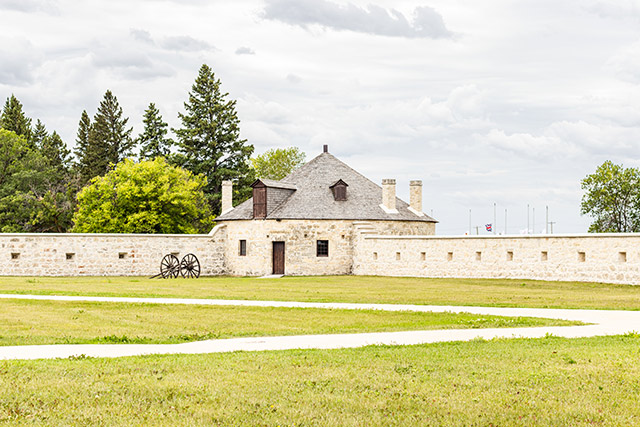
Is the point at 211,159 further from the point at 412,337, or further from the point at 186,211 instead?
the point at 412,337

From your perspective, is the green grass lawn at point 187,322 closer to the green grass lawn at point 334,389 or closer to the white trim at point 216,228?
the green grass lawn at point 334,389

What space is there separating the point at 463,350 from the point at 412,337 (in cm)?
182

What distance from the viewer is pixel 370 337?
12.6 metres

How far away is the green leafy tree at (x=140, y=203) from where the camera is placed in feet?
178

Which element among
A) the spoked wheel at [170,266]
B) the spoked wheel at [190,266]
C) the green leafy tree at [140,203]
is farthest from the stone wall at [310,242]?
the green leafy tree at [140,203]

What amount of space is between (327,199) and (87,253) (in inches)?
531

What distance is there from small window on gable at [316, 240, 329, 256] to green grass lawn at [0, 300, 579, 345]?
916 inches

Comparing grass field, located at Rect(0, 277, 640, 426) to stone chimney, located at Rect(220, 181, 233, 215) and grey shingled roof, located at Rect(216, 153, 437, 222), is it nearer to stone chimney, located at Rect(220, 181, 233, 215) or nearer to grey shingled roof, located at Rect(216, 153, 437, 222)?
grey shingled roof, located at Rect(216, 153, 437, 222)

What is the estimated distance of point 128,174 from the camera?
56750 millimetres

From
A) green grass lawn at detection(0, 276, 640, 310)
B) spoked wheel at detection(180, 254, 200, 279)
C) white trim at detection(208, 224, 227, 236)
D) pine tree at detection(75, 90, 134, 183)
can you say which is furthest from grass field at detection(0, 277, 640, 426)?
pine tree at detection(75, 90, 134, 183)

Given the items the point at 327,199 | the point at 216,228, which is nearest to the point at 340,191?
the point at 327,199

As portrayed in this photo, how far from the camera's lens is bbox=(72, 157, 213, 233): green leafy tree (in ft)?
178

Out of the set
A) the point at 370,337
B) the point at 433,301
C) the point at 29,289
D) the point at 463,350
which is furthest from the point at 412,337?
the point at 29,289

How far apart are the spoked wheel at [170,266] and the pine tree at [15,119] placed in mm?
41372
